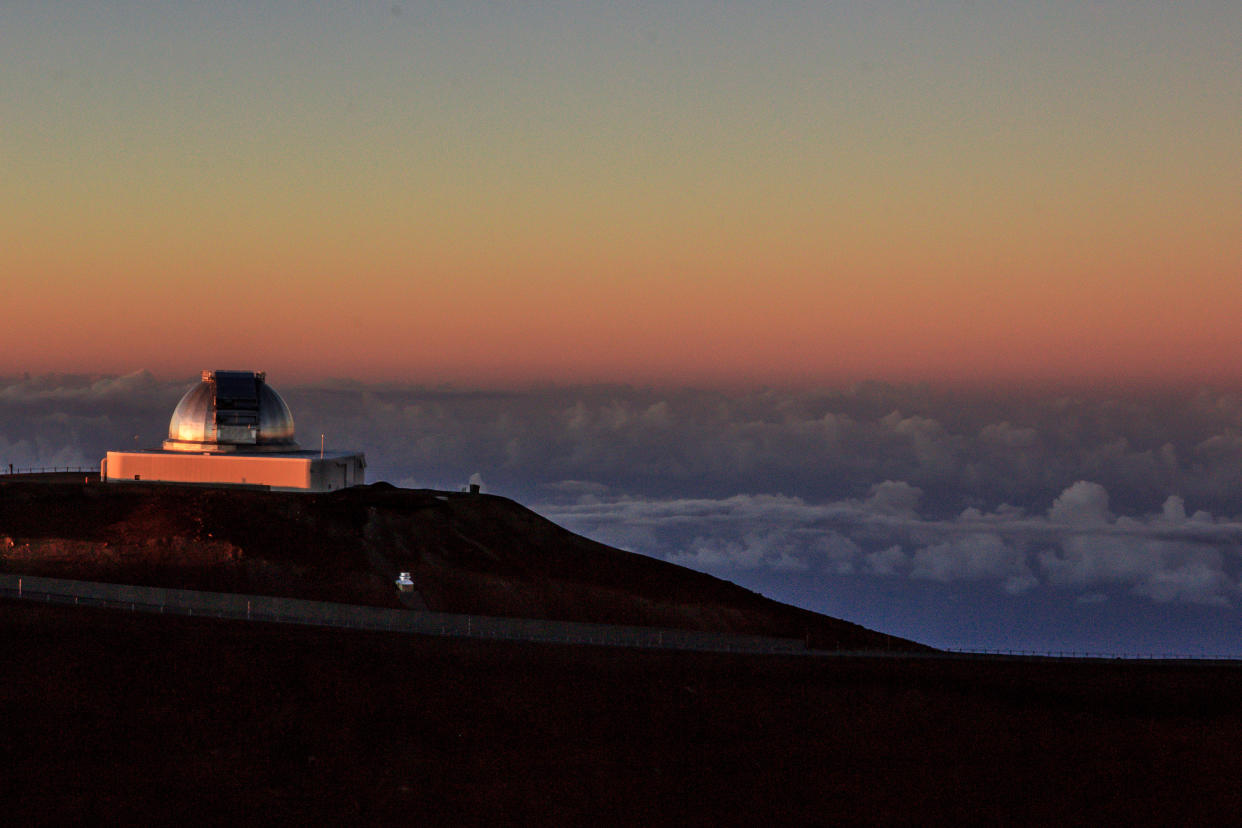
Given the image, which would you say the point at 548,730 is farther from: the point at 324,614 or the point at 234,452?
the point at 234,452

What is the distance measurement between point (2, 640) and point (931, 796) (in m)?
29.3

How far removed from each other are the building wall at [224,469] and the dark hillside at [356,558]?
5.43 ft

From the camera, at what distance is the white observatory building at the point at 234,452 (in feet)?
223

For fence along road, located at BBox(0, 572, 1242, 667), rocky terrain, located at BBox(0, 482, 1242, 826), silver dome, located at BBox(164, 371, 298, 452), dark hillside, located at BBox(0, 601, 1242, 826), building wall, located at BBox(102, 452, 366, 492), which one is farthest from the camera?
silver dome, located at BBox(164, 371, 298, 452)

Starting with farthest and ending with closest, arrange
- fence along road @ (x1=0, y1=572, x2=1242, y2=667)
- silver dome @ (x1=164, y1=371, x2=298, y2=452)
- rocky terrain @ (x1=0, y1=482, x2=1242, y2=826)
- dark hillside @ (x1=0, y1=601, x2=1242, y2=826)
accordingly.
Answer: silver dome @ (x1=164, y1=371, x2=298, y2=452) → fence along road @ (x1=0, y1=572, x2=1242, y2=667) → rocky terrain @ (x1=0, y1=482, x2=1242, y2=826) → dark hillside @ (x1=0, y1=601, x2=1242, y2=826)

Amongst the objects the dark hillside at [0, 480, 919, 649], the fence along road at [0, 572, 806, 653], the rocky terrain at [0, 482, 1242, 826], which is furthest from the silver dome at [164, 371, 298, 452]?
the fence along road at [0, 572, 806, 653]

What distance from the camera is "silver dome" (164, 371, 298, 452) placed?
70312mm

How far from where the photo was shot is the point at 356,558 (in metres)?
58.8

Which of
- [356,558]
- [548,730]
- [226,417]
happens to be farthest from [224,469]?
[548,730]

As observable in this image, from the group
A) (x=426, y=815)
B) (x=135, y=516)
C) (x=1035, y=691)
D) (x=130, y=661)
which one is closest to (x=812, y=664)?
(x=1035, y=691)

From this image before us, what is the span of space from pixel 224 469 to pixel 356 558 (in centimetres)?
1360

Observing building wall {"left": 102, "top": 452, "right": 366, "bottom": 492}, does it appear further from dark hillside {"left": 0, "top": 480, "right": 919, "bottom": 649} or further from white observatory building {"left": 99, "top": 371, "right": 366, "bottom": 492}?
dark hillside {"left": 0, "top": 480, "right": 919, "bottom": 649}

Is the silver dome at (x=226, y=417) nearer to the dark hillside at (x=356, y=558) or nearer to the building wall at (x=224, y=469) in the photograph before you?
the building wall at (x=224, y=469)

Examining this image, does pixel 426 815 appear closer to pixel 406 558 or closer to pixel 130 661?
pixel 130 661
